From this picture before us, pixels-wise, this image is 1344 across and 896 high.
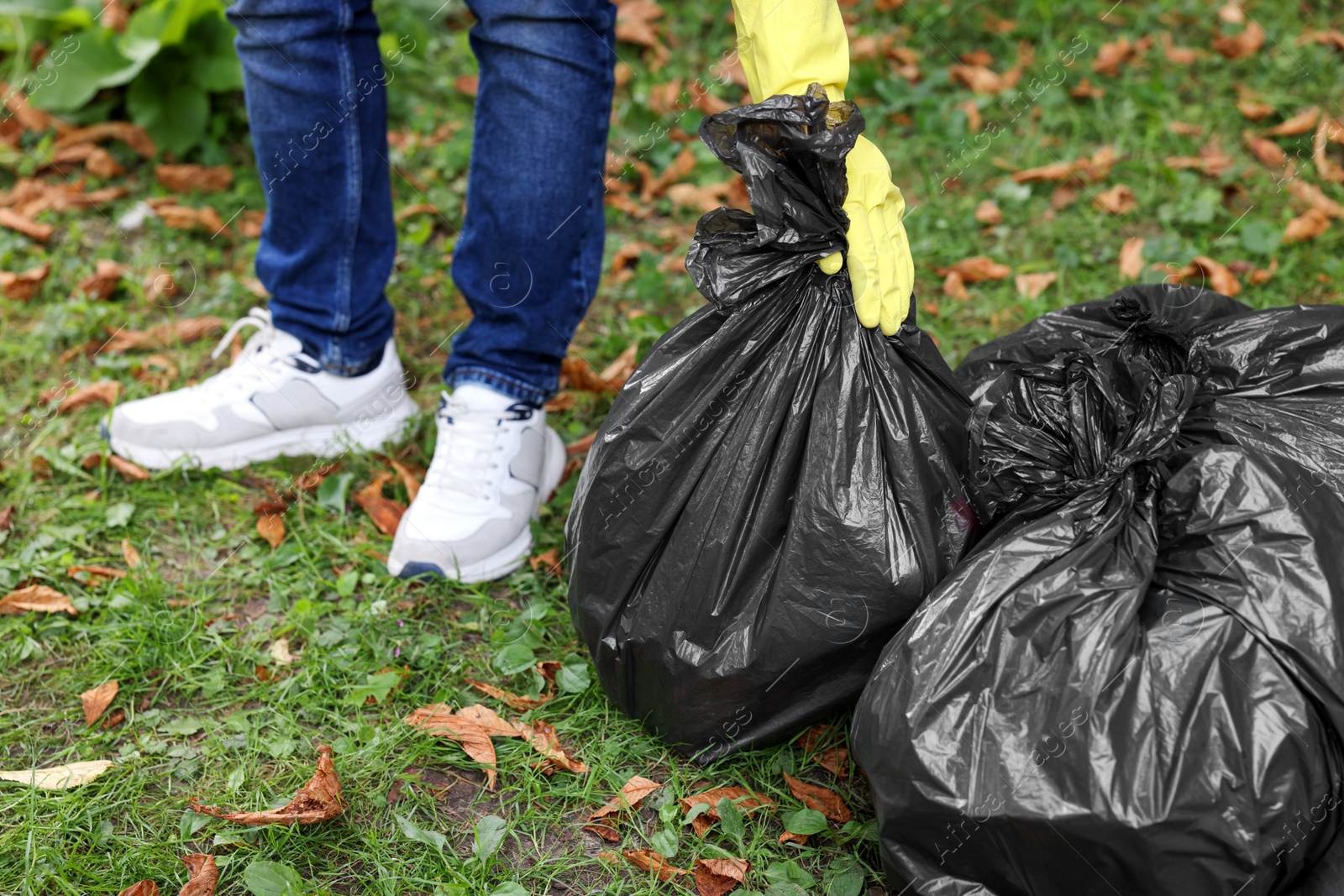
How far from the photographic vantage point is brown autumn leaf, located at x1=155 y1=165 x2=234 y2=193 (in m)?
3.04

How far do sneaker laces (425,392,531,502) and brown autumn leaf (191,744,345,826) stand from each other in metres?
0.58

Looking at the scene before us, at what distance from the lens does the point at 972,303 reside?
2.54 meters

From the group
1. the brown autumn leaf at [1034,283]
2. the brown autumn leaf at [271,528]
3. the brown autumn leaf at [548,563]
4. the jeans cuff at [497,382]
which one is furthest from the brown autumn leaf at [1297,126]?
the brown autumn leaf at [271,528]

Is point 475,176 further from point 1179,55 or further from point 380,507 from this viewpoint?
point 1179,55

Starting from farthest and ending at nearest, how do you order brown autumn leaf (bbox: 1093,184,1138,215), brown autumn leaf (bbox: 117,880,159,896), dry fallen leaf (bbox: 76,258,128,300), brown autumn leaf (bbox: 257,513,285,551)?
brown autumn leaf (bbox: 1093,184,1138,215) → dry fallen leaf (bbox: 76,258,128,300) → brown autumn leaf (bbox: 257,513,285,551) → brown autumn leaf (bbox: 117,880,159,896)

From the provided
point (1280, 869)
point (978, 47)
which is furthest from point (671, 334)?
point (978, 47)

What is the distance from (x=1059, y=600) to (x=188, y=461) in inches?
68.6

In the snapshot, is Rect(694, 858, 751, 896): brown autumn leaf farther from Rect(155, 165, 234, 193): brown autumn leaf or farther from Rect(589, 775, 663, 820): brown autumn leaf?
Rect(155, 165, 234, 193): brown autumn leaf

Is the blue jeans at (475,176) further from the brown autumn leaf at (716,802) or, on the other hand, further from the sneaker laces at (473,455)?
the brown autumn leaf at (716,802)

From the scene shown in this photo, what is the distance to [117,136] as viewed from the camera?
3.16 metres

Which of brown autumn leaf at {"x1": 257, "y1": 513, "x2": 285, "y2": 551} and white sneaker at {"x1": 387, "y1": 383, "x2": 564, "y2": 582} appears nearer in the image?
white sneaker at {"x1": 387, "y1": 383, "x2": 564, "y2": 582}

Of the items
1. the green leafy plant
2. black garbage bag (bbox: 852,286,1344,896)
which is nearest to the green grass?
the green leafy plant

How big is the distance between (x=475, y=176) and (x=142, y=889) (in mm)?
1216

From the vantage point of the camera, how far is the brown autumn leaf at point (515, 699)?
1661mm
